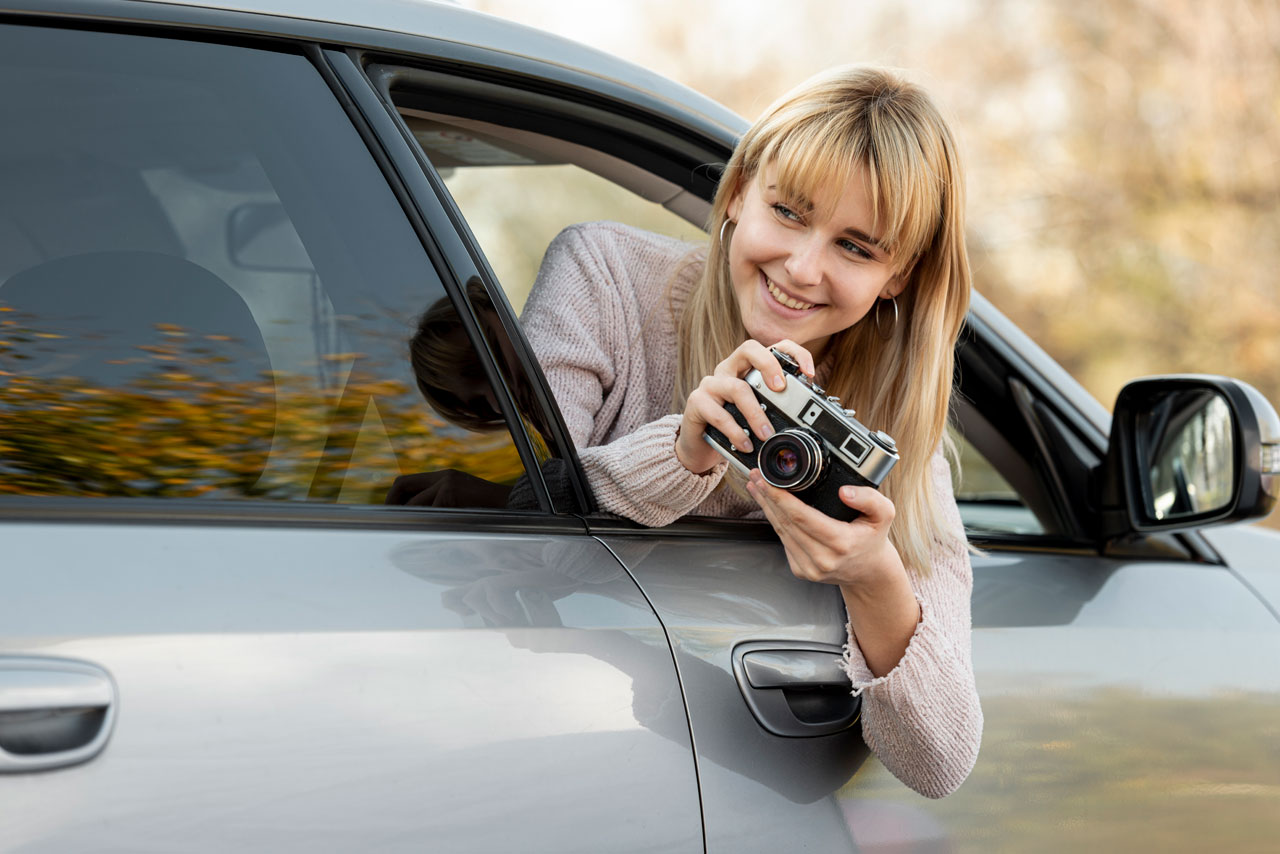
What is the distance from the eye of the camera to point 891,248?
1.70m

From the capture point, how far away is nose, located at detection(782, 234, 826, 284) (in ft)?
5.50

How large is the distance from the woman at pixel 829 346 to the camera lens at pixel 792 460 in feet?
0.07

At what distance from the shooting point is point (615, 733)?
1274 millimetres

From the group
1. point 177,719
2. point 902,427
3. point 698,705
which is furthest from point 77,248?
point 902,427

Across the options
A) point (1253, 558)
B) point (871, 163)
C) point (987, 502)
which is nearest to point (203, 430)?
point (871, 163)

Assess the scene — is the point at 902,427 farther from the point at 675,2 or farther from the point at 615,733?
the point at 675,2

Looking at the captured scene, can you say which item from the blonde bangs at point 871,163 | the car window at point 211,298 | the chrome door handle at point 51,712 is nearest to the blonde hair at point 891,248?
the blonde bangs at point 871,163

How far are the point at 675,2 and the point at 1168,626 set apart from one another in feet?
42.3

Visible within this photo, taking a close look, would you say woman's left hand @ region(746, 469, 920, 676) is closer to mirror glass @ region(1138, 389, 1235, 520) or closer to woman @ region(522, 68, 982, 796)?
woman @ region(522, 68, 982, 796)

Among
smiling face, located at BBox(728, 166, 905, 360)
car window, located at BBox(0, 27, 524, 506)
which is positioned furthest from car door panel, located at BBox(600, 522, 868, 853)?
smiling face, located at BBox(728, 166, 905, 360)

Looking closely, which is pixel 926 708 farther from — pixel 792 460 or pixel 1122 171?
pixel 1122 171

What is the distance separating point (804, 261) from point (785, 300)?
7cm

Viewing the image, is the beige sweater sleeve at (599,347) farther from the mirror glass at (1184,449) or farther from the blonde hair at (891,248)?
the mirror glass at (1184,449)

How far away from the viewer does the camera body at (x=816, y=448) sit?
1.34 metres
